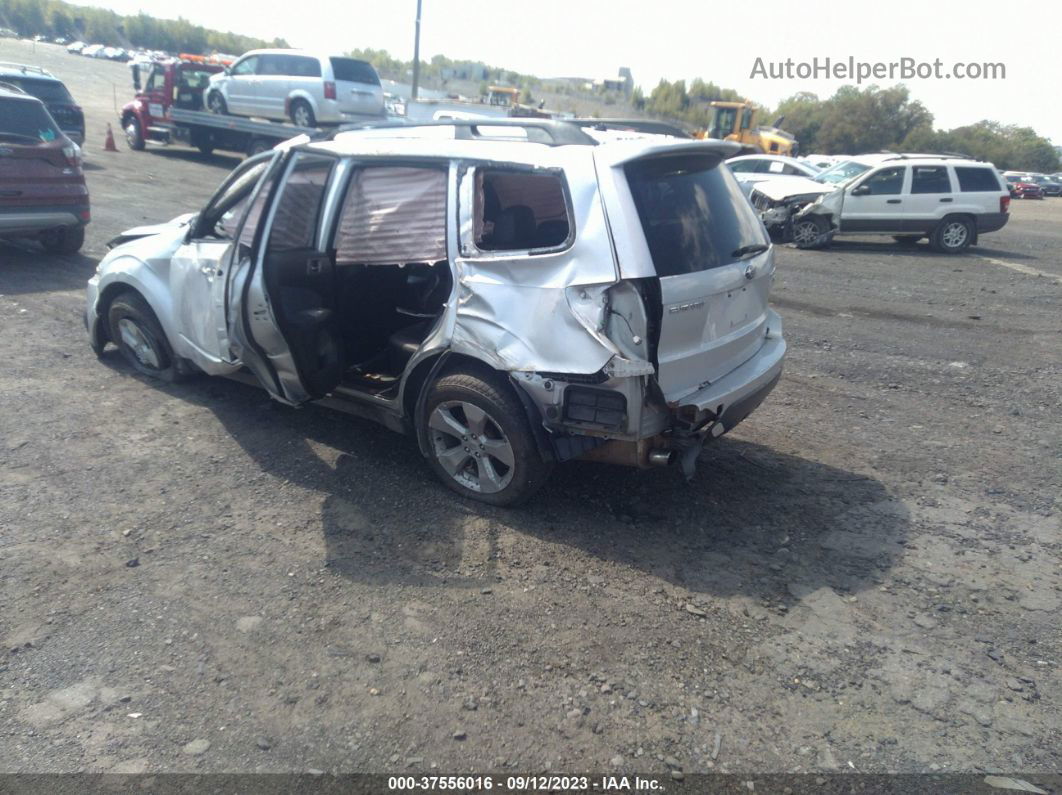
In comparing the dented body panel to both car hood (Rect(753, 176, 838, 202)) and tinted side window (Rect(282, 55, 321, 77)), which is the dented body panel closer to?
car hood (Rect(753, 176, 838, 202))

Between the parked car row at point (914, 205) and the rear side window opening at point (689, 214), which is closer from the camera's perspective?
the rear side window opening at point (689, 214)

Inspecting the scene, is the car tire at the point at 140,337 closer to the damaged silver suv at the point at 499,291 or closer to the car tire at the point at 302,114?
the damaged silver suv at the point at 499,291

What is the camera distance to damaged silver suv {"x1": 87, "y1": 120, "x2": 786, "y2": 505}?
390 cm

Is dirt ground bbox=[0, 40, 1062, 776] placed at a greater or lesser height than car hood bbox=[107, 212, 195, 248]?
lesser

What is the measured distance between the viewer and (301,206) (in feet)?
16.1

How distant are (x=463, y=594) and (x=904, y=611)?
2.01 m

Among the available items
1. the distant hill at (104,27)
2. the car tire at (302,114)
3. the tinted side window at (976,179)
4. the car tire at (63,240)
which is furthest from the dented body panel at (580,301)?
the distant hill at (104,27)

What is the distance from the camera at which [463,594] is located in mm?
3770

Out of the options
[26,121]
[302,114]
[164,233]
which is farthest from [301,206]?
[302,114]

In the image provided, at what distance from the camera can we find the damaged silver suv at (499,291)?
3900 millimetres

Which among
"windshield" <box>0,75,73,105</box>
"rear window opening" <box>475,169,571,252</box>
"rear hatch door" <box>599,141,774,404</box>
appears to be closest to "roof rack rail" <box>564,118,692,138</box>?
"rear hatch door" <box>599,141,774,404</box>

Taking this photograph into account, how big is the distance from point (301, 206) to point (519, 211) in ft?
4.88

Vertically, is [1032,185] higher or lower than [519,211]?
lower

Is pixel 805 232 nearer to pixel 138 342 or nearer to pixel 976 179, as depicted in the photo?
pixel 976 179
